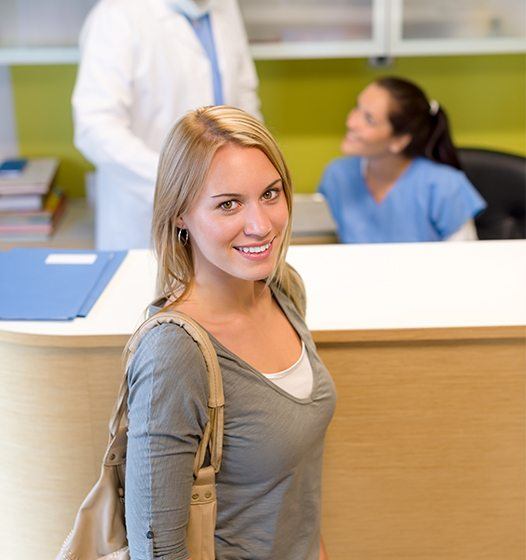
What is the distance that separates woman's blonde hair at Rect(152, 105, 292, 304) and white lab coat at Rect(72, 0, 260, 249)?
1.14 metres

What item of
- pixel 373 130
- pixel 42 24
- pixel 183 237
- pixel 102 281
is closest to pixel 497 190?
pixel 373 130

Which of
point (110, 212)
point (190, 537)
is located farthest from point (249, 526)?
point (110, 212)

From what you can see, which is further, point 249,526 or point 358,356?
point 358,356

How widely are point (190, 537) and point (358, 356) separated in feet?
1.57

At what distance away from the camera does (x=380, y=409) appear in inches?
63.8

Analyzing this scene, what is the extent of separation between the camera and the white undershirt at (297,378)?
128 cm

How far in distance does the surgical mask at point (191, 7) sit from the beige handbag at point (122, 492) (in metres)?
1.54

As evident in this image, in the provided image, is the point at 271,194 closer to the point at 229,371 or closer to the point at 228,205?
the point at 228,205

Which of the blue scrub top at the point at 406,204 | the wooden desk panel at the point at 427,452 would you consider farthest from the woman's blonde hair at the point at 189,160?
the blue scrub top at the point at 406,204

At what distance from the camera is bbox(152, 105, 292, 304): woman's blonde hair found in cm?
118

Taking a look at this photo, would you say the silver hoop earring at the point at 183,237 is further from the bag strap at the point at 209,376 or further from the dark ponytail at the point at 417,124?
the dark ponytail at the point at 417,124

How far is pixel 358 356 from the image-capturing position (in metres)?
1.58

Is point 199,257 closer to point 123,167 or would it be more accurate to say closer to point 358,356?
point 358,356

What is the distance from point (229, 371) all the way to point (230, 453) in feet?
0.36
